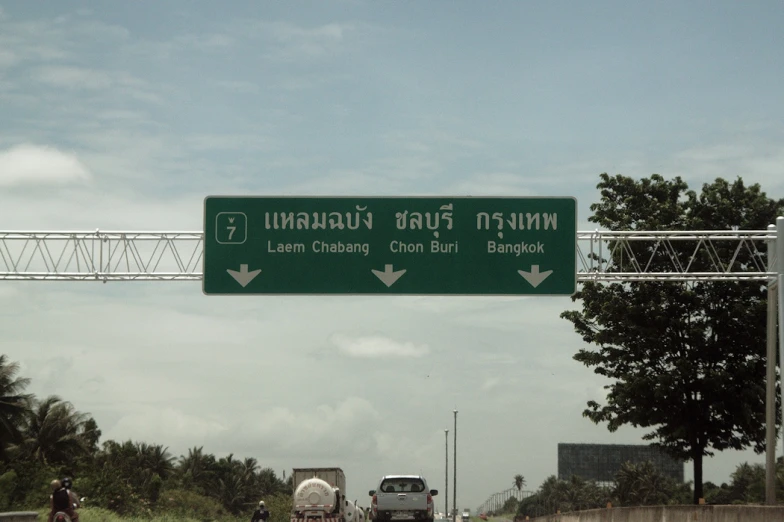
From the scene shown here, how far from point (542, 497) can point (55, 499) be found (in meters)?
169

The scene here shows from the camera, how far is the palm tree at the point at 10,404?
57.5 metres

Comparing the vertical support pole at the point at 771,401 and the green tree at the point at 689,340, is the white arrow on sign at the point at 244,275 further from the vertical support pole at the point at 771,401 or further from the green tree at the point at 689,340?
the green tree at the point at 689,340

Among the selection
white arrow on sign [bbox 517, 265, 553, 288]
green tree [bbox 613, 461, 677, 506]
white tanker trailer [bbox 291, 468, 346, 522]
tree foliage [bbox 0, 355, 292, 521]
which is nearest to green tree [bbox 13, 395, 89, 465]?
tree foliage [bbox 0, 355, 292, 521]

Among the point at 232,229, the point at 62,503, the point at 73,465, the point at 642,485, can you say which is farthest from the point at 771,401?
the point at 642,485

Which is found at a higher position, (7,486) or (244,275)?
(244,275)

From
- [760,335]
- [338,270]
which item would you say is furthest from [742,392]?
[338,270]

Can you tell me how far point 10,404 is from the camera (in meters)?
57.5

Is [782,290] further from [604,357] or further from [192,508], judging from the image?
[192,508]

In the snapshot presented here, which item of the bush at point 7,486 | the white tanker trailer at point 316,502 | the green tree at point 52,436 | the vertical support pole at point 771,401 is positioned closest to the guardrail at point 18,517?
the white tanker trailer at point 316,502

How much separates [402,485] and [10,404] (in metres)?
32.6

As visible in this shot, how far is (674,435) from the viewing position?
39.9m

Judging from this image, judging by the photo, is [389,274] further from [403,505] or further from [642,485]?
[642,485]

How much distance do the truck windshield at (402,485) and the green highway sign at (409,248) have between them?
11198 mm

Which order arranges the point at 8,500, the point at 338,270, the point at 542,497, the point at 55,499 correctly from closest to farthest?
the point at 55,499 → the point at 338,270 → the point at 8,500 → the point at 542,497
